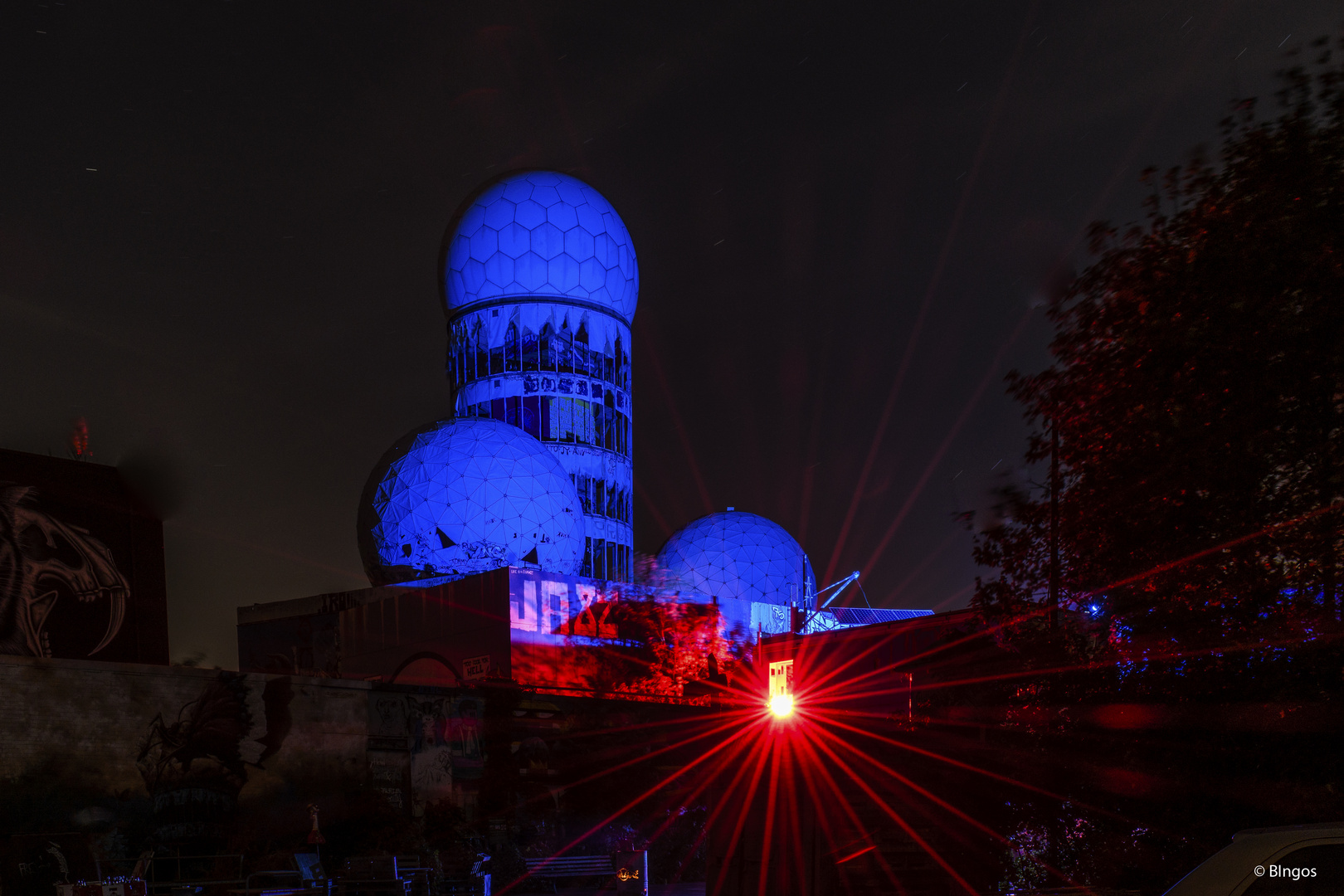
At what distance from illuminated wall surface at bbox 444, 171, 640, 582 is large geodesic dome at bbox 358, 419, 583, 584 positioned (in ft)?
13.7

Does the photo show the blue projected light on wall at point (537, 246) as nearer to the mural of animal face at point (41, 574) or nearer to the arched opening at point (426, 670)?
the arched opening at point (426, 670)

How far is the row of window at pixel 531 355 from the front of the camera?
43531 millimetres

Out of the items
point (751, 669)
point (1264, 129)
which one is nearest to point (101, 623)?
point (751, 669)

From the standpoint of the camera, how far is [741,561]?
4888 centimetres

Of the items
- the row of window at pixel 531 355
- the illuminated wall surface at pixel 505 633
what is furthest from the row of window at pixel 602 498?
the illuminated wall surface at pixel 505 633

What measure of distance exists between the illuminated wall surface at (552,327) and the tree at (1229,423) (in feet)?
110

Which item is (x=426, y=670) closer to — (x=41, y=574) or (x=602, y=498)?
(x=602, y=498)

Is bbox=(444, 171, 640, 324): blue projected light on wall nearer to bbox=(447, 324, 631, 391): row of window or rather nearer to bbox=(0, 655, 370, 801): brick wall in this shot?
bbox=(447, 324, 631, 391): row of window

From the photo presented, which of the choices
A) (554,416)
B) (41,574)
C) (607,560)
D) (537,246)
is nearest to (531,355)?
(554,416)

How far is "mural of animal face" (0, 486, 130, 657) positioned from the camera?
28125 millimetres

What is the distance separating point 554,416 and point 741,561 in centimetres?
1082

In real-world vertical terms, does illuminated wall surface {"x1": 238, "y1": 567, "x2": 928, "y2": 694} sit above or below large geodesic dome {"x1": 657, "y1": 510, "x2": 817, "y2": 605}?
below

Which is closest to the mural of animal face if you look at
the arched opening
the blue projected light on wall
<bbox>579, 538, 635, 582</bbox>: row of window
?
the arched opening

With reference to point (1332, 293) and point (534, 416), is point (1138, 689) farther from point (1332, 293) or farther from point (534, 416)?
point (534, 416)
